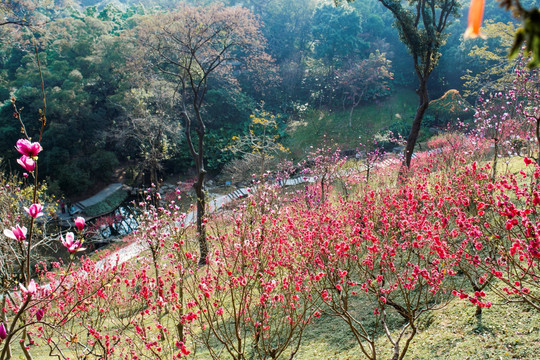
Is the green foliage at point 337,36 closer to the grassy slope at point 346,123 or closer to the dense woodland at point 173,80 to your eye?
the dense woodland at point 173,80

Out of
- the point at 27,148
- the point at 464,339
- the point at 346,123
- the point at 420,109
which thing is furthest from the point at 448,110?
the point at 27,148

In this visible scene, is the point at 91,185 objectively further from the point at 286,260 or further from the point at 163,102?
the point at 286,260

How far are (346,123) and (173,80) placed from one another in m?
10.2

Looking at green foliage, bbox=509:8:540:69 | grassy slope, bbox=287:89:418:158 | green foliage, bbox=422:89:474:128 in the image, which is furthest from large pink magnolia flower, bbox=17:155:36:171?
green foliage, bbox=422:89:474:128

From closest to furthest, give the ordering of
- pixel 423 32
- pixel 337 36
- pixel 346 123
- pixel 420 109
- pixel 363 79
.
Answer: pixel 423 32, pixel 420 109, pixel 363 79, pixel 346 123, pixel 337 36

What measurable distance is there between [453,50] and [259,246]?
23.8 m

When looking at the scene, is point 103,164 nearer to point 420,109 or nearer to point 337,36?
point 420,109

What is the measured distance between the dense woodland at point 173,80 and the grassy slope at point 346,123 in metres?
0.39

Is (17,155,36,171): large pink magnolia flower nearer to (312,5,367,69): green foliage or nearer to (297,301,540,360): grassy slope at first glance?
(297,301,540,360): grassy slope

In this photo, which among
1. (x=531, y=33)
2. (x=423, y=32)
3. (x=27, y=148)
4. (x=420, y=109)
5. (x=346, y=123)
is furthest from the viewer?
(x=346, y=123)

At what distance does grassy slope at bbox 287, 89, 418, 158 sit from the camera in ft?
65.7

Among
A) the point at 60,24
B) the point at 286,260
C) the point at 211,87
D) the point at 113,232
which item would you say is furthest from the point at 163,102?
the point at 286,260

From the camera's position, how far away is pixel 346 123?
70.5 feet

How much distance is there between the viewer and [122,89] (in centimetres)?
1653
